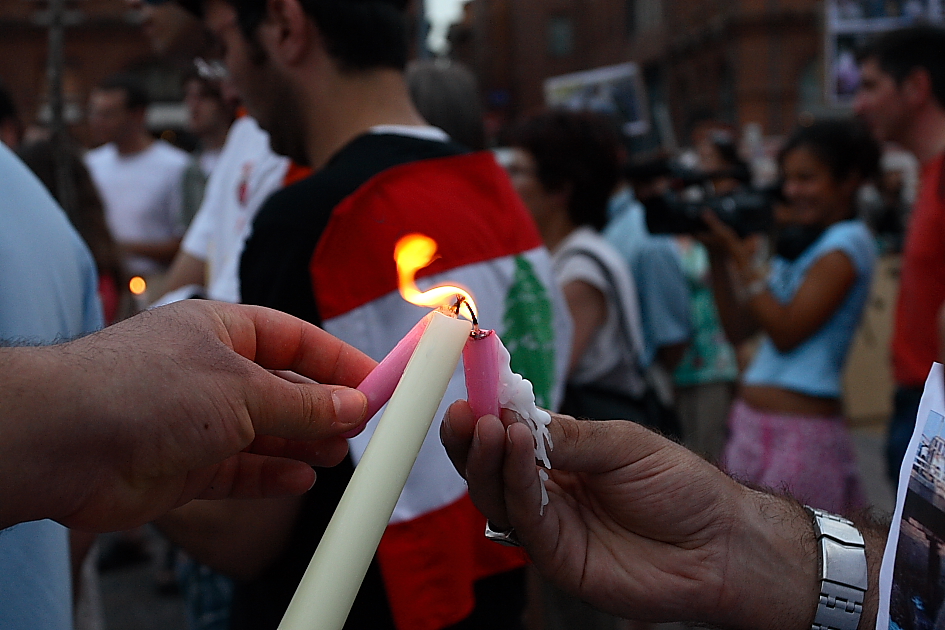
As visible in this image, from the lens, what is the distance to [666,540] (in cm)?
120

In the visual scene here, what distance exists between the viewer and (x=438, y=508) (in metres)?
1.57

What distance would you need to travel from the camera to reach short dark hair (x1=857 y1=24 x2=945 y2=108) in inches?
132

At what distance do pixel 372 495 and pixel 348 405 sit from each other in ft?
0.68

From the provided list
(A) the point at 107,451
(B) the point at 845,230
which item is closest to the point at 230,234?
(A) the point at 107,451

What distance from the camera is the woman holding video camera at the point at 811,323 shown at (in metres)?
3.38

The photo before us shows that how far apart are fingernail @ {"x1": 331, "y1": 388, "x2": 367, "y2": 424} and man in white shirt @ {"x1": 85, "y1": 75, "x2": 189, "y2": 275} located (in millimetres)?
4773

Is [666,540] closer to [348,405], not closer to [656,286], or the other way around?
[348,405]

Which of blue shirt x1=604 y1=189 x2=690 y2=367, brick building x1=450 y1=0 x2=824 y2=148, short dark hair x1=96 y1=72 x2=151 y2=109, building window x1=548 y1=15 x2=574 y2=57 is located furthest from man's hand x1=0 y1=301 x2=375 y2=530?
building window x1=548 y1=15 x2=574 y2=57

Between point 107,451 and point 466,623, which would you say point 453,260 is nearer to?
point 466,623

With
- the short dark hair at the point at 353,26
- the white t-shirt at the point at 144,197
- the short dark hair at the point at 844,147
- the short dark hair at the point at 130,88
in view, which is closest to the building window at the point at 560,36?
the short dark hair at the point at 130,88

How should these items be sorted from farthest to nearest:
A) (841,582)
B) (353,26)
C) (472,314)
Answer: (353,26) → (841,582) → (472,314)

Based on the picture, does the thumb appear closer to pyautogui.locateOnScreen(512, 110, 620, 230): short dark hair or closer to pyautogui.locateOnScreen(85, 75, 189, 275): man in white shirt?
pyautogui.locateOnScreen(512, 110, 620, 230): short dark hair

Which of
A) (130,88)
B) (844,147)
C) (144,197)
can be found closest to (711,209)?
(844,147)

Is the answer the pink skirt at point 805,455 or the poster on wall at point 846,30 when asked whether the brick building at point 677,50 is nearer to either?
the poster on wall at point 846,30
